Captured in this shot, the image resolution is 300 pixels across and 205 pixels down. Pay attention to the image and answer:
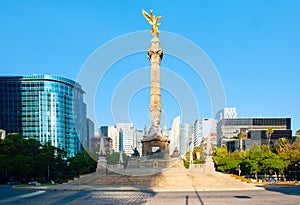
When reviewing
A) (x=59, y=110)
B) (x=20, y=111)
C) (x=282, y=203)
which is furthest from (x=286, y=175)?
(x=20, y=111)

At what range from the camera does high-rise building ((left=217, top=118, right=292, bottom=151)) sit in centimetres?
12162

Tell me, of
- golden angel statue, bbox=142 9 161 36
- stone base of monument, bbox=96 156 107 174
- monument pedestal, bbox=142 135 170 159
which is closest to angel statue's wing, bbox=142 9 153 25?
golden angel statue, bbox=142 9 161 36

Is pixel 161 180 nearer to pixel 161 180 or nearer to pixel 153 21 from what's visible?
pixel 161 180

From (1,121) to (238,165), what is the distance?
78614 millimetres

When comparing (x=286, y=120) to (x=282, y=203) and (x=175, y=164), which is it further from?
(x=282, y=203)

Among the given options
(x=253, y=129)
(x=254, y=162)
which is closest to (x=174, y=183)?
(x=254, y=162)

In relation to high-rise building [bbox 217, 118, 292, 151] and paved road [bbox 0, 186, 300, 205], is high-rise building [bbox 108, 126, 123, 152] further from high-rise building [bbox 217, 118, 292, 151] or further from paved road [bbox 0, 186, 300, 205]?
paved road [bbox 0, 186, 300, 205]

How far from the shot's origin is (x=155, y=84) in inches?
2459

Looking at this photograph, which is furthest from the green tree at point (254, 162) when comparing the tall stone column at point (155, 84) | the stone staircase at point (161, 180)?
the stone staircase at point (161, 180)

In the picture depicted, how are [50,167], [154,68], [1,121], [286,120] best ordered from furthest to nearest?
[286,120], [1,121], [50,167], [154,68]

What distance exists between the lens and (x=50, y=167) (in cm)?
7369

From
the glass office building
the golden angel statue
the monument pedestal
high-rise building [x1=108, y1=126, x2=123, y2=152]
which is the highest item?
the golden angel statue

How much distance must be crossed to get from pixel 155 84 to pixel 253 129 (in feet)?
278

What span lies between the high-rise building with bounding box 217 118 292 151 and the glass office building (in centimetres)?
5658
